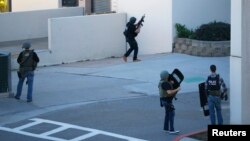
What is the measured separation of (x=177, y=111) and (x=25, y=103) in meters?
4.30

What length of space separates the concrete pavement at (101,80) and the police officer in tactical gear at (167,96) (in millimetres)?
1726

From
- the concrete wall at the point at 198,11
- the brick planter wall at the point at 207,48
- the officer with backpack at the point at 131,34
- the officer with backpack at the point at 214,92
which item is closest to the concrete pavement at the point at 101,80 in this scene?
the brick planter wall at the point at 207,48

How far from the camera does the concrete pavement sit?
19.8 m

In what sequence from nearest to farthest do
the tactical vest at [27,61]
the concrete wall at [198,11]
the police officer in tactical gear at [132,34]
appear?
the tactical vest at [27,61]
the police officer in tactical gear at [132,34]
the concrete wall at [198,11]

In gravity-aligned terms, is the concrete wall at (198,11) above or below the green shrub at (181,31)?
above

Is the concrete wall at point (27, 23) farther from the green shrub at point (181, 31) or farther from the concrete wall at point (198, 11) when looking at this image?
the green shrub at point (181, 31)

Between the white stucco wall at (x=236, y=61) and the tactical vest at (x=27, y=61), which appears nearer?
the white stucco wall at (x=236, y=61)

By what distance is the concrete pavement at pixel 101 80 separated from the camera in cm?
1975

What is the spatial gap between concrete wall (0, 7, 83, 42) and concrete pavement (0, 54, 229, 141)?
13.0 feet

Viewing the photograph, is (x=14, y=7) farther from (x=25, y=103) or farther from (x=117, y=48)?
(x=25, y=103)

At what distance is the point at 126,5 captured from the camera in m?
29.4

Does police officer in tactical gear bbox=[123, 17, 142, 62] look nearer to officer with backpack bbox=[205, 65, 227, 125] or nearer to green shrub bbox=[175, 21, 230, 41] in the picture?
green shrub bbox=[175, 21, 230, 41]

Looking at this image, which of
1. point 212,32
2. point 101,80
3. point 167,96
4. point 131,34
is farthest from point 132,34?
point 167,96

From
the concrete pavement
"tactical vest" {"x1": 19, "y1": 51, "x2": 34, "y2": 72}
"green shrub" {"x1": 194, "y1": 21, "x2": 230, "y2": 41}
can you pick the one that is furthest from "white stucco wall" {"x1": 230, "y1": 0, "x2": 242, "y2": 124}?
"green shrub" {"x1": 194, "y1": 21, "x2": 230, "y2": 41}
